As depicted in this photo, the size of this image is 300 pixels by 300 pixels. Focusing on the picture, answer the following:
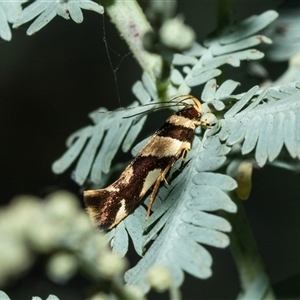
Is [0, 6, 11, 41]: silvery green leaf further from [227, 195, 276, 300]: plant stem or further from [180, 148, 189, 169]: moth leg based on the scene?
[227, 195, 276, 300]: plant stem

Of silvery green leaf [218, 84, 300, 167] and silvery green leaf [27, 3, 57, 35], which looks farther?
silvery green leaf [27, 3, 57, 35]

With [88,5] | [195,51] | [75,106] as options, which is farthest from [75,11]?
[75,106]

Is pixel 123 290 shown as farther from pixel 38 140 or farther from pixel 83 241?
pixel 38 140

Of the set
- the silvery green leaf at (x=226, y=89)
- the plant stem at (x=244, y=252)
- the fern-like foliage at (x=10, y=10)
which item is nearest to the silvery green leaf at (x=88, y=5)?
the fern-like foliage at (x=10, y=10)

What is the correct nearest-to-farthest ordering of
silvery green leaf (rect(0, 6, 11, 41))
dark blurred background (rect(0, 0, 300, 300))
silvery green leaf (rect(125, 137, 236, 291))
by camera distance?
silvery green leaf (rect(125, 137, 236, 291))
silvery green leaf (rect(0, 6, 11, 41))
dark blurred background (rect(0, 0, 300, 300))

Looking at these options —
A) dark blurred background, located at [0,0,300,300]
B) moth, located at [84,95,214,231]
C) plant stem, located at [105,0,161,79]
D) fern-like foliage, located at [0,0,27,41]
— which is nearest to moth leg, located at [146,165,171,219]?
moth, located at [84,95,214,231]

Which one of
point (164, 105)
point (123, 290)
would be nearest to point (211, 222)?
point (123, 290)
